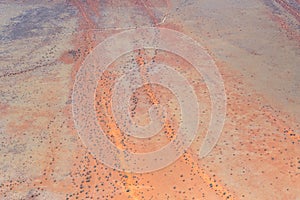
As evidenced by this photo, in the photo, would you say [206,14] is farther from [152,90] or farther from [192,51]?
[152,90]

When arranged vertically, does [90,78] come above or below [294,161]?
below

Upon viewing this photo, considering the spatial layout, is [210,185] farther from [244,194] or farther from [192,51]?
[192,51]

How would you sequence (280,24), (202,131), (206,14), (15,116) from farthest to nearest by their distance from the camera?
(206,14), (280,24), (15,116), (202,131)

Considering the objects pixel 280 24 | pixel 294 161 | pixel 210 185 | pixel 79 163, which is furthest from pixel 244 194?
pixel 280 24

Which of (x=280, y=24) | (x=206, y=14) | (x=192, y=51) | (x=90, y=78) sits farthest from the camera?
(x=206, y=14)

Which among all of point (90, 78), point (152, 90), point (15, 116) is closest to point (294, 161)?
point (152, 90)

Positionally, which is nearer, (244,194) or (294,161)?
(244,194)

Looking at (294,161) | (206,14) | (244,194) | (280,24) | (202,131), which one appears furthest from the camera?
(206,14)

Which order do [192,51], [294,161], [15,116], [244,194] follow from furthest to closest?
[192,51]
[15,116]
[294,161]
[244,194]

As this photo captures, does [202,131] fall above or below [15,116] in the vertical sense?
above
